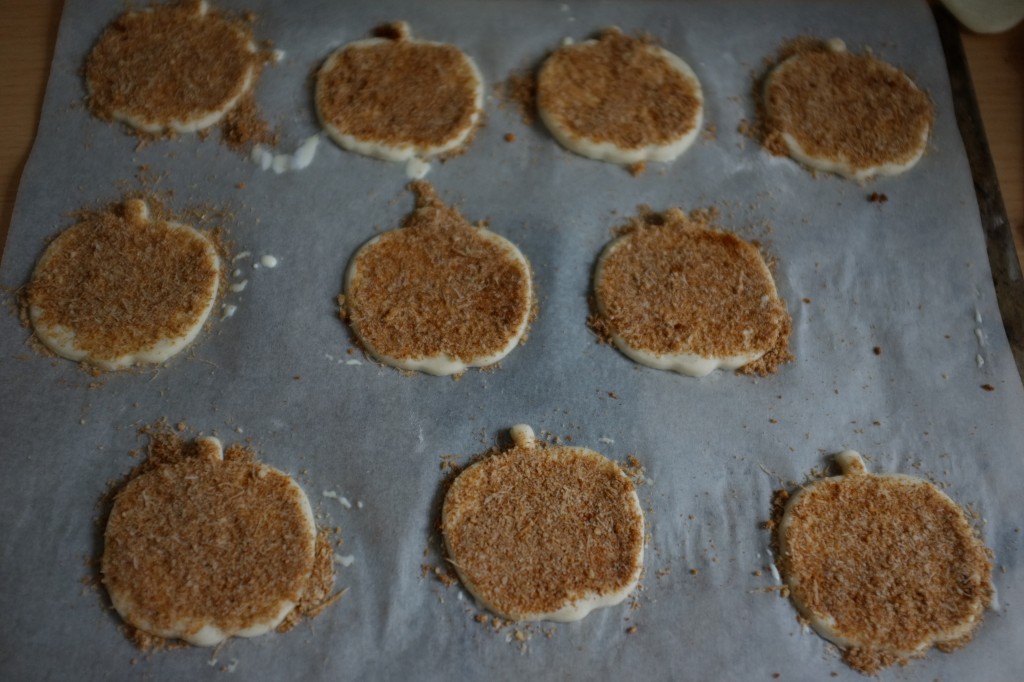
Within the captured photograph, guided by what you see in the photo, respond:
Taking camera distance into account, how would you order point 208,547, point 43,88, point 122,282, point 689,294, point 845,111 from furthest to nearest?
1. point 845,111
2. point 43,88
3. point 689,294
4. point 122,282
5. point 208,547

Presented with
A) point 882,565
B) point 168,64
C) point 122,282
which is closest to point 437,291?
point 122,282

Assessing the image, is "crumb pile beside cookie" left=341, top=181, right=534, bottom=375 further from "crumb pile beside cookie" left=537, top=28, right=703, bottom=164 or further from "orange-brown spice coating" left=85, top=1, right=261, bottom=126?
"orange-brown spice coating" left=85, top=1, right=261, bottom=126

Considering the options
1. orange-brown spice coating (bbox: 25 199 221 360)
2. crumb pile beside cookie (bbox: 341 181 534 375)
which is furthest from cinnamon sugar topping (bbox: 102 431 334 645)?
crumb pile beside cookie (bbox: 341 181 534 375)

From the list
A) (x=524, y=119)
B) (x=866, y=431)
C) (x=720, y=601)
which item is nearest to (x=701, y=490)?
(x=720, y=601)

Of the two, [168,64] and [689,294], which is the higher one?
[168,64]

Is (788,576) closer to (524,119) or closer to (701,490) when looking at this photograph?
(701,490)

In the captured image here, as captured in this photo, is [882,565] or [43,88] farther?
[43,88]

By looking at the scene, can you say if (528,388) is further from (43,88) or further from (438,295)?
(43,88)
